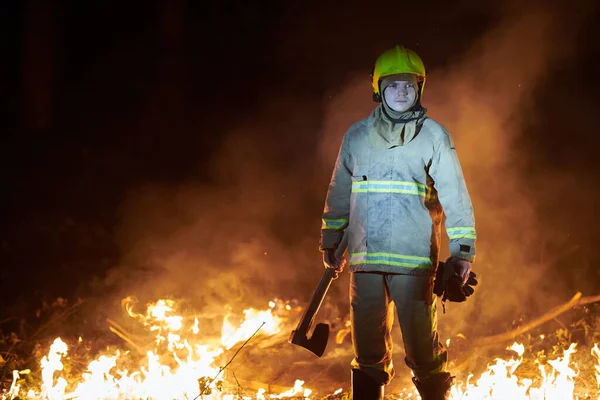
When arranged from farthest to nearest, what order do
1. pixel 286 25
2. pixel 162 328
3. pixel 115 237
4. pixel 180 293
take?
pixel 286 25 → pixel 115 237 → pixel 180 293 → pixel 162 328

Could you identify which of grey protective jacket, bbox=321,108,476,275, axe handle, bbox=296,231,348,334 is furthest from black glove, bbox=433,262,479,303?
axe handle, bbox=296,231,348,334

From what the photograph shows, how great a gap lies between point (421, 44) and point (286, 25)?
321 cm

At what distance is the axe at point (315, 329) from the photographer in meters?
4.52

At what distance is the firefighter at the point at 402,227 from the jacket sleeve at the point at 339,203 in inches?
5.5

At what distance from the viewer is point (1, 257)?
7.62 metres

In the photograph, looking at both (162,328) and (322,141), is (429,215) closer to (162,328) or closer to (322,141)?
(162,328)

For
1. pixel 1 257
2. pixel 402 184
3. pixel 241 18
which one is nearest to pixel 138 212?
pixel 1 257

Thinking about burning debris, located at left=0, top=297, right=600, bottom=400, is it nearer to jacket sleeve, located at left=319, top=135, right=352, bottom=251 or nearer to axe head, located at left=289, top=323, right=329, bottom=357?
axe head, located at left=289, top=323, right=329, bottom=357

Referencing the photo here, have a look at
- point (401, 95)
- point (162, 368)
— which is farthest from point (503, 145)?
point (162, 368)

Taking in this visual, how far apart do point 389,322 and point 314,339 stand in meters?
0.57

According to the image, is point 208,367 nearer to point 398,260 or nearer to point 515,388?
point 398,260

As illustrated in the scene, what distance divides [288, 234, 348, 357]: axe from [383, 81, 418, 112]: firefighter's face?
991mm

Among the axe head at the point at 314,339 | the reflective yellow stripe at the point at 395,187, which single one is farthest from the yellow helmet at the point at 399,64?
the axe head at the point at 314,339

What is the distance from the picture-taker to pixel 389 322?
4.36 meters
